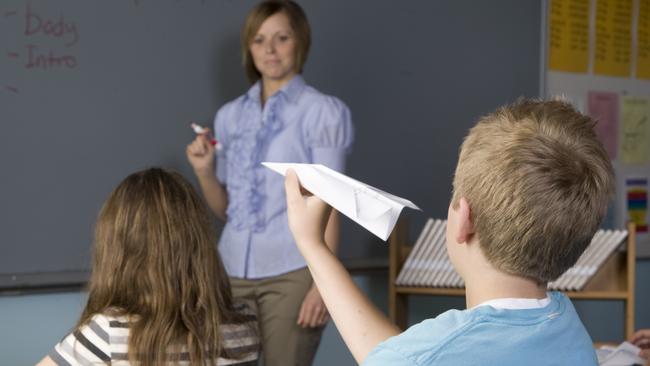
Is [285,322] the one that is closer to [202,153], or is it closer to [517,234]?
[202,153]

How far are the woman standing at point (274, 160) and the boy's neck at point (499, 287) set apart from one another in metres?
1.48

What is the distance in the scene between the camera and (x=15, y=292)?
2.74 m

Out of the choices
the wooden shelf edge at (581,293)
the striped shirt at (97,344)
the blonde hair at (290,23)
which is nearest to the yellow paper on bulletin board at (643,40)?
the wooden shelf edge at (581,293)

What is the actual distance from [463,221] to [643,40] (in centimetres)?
349

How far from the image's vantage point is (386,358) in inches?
39.4

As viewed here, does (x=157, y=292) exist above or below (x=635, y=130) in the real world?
below

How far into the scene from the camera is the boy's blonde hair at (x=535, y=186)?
1.02 meters

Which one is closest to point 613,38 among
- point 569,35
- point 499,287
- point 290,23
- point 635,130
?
point 569,35

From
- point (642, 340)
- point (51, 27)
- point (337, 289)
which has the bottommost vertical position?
point (642, 340)

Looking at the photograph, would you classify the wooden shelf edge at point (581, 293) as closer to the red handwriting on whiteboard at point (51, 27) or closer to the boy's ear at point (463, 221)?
the red handwriting on whiteboard at point (51, 27)

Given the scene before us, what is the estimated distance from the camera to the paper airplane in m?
1.02

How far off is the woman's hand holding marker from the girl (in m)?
0.87

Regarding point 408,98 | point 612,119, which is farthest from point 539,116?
point 612,119

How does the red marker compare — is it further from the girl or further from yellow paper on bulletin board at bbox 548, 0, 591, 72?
yellow paper on bulletin board at bbox 548, 0, 591, 72
